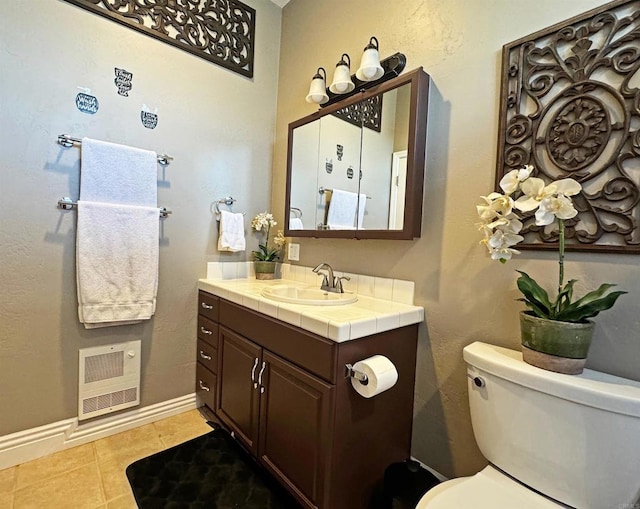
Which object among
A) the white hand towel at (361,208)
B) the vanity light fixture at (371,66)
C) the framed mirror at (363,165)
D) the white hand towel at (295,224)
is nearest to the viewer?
the framed mirror at (363,165)

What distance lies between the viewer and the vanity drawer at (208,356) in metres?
1.84

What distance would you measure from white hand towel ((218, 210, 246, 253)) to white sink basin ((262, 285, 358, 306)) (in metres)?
0.49

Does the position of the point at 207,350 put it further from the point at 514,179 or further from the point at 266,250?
the point at 514,179

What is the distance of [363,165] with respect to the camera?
167cm

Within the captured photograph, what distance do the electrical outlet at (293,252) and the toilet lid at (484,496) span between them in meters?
1.46

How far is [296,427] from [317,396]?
0.21m

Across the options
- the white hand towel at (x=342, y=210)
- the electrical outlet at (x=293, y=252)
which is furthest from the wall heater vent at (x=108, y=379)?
the white hand towel at (x=342, y=210)

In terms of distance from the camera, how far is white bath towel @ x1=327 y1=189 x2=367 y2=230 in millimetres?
1673

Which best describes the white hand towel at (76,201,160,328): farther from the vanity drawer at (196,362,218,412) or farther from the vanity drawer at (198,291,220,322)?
the vanity drawer at (196,362,218,412)

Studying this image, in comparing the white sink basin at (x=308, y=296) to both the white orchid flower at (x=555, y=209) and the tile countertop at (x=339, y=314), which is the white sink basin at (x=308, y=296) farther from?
the white orchid flower at (x=555, y=209)

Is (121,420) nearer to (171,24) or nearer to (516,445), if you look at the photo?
(516,445)

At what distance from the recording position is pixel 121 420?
5.90ft

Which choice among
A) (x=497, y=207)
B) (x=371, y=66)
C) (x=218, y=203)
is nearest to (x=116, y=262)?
(x=218, y=203)

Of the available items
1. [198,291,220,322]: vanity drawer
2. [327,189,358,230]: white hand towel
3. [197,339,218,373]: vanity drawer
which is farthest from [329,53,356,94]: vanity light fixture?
[197,339,218,373]: vanity drawer
